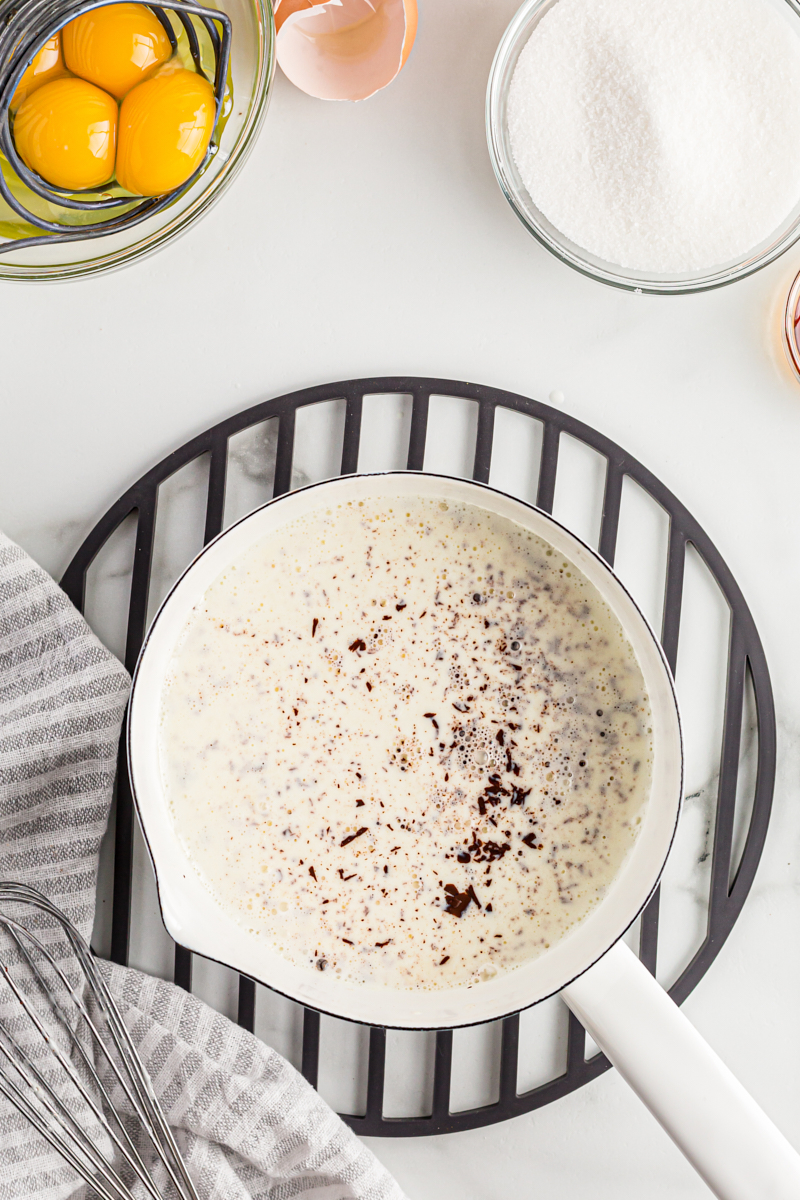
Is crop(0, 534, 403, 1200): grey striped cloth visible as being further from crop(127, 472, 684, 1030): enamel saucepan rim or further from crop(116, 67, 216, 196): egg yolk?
crop(116, 67, 216, 196): egg yolk

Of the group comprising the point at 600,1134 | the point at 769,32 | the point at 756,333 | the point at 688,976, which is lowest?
the point at 600,1134

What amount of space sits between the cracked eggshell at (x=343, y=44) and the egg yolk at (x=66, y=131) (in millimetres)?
136

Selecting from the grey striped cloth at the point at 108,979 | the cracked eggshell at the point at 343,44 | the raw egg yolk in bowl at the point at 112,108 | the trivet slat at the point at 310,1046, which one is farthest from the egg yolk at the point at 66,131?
the trivet slat at the point at 310,1046

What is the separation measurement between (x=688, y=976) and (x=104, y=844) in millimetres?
429

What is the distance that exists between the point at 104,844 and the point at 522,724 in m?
0.31

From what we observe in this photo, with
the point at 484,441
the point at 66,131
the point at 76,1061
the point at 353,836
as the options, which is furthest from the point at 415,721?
the point at 66,131

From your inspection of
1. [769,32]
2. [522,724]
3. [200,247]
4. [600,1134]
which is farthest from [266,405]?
[600,1134]

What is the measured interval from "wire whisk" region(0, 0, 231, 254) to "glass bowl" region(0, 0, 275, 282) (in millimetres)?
15

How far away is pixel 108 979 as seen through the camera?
62 centimetres

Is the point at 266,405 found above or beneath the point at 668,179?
beneath

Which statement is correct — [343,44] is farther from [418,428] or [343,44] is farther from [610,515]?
[610,515]

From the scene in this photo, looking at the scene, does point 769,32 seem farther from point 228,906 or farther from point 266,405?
point 228,906

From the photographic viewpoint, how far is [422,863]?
0.61 meters

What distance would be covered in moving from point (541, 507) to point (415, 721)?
0.18m
